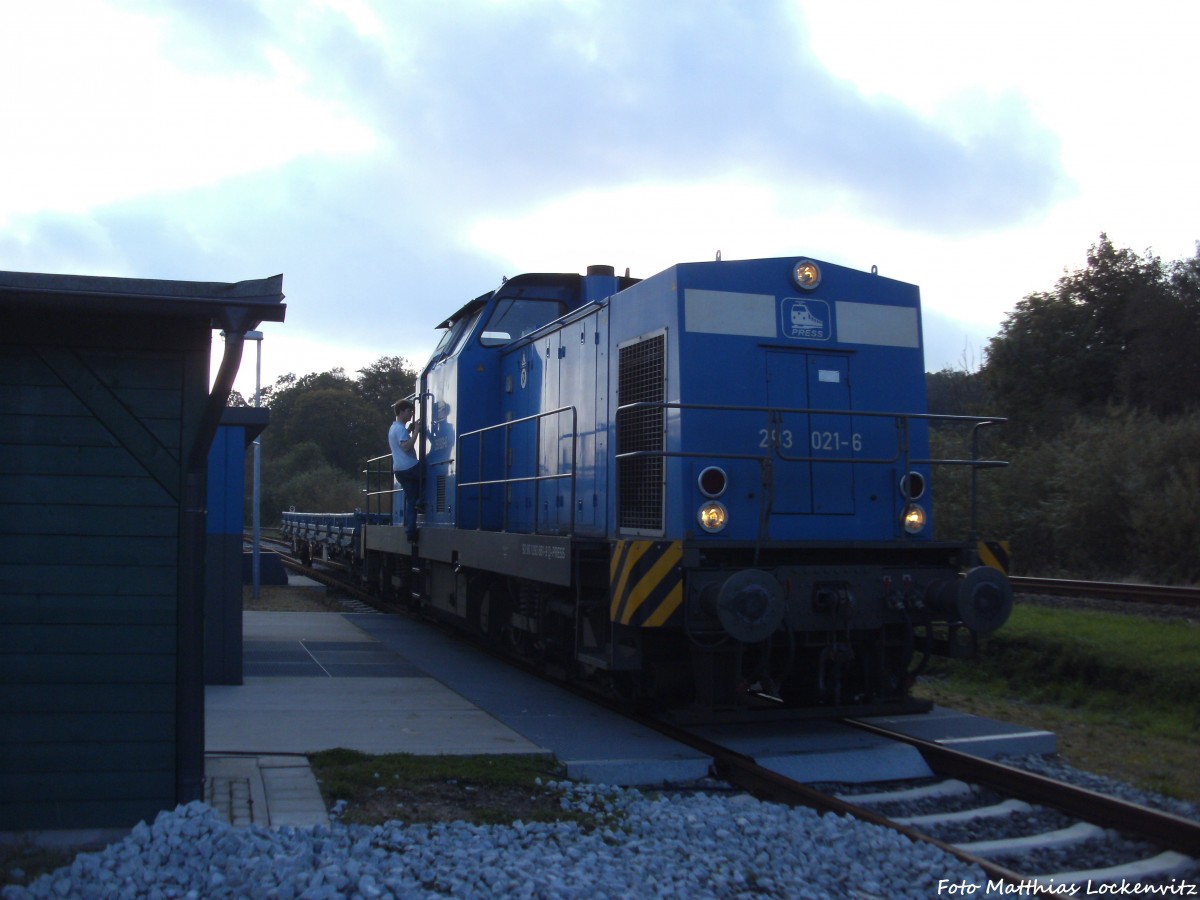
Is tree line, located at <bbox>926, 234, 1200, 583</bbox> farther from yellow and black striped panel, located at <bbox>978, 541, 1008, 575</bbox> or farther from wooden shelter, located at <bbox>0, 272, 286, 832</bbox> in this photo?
wooden shelter, located at <bbox>0, 272, 286, 832</bbox>

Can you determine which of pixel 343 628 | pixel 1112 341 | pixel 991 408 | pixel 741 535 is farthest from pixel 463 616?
pixel 1112 341

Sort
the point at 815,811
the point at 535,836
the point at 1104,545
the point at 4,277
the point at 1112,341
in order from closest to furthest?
the point at 4,277
the point at 535,836
the point at 815,811
the point at 1104,545
the point at 1112,341

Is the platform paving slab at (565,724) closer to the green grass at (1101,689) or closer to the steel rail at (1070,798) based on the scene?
the steel rail at (1070,798)

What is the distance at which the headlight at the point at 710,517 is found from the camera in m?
7.11

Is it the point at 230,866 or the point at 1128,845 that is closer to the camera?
the point at 230,866

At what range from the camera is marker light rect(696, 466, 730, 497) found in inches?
283

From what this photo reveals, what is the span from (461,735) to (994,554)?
12.9 feet

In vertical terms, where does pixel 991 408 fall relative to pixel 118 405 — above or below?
above

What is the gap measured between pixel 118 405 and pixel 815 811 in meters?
3.95

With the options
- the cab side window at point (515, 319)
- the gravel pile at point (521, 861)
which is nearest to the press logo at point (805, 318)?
the gravel pile at point (521, 861)

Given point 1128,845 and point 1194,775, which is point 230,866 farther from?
point 1194,775

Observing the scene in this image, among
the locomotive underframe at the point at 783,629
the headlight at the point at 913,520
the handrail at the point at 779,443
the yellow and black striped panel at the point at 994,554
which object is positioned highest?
the handrail at the point at 779,443

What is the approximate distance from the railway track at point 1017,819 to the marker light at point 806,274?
322 centimetres

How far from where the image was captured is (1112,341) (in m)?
32.8
